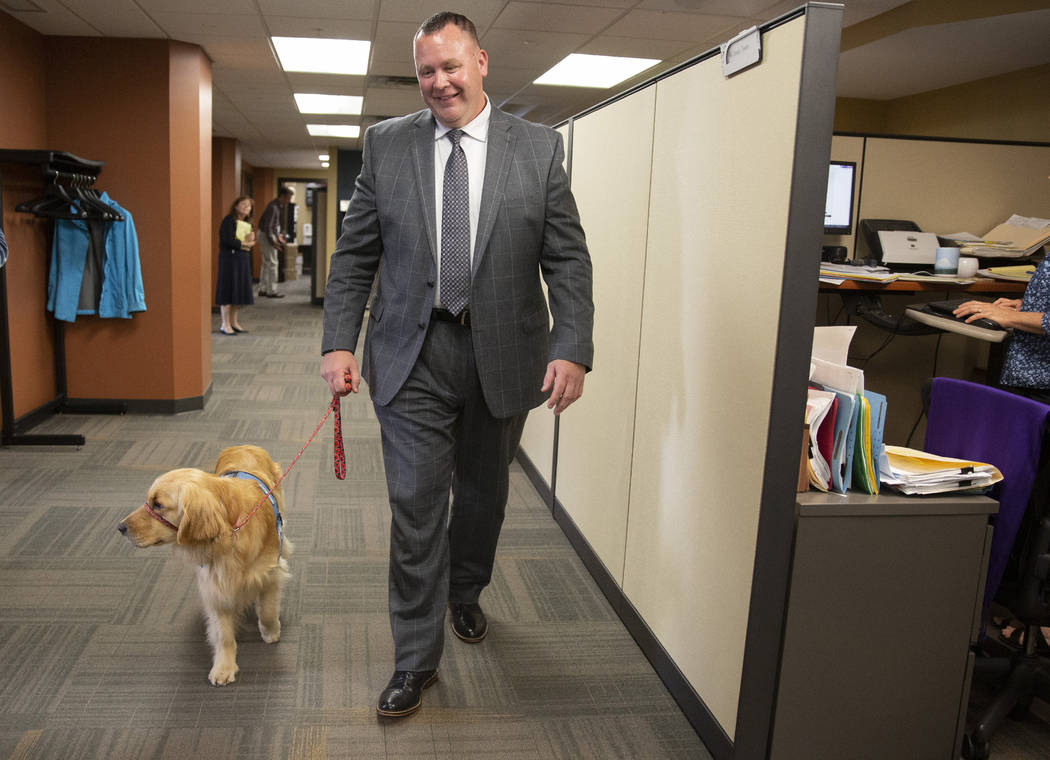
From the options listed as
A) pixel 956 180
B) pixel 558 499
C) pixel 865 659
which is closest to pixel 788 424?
pixel 865 659

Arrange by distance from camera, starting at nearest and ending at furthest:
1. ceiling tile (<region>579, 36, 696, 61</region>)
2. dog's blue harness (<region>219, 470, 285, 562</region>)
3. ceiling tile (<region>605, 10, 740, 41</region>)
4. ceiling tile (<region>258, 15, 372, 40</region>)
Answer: dog's blue harness (<region>219, 470, 285, 562</region>)
ceiling tile (<region>605, 10, 740, 41</region>)
ceiling tile (<region>258, 15, 372, 40</region>)
ceiling tile (<region>579, 36, 696, 61</region>)

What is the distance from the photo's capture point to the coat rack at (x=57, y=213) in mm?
3635

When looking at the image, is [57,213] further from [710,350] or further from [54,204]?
[710,350]

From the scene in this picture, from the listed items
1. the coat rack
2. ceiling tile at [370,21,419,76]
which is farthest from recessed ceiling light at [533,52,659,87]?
the coat rack

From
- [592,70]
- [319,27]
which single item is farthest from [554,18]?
[592,70]

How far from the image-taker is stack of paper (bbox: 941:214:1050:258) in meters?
3.27

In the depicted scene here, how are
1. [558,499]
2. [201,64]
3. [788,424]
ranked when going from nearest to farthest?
[788,424]
[558,499]
[201,64]

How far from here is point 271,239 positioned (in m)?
10.2

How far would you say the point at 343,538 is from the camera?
9.34 feet

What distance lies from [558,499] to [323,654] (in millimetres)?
1184

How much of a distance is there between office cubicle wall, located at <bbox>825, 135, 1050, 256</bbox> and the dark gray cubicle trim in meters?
2.09

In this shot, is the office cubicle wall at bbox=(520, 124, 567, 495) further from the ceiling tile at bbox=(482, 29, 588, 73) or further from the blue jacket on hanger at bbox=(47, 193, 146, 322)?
the blue jacket on hanger at bbox=(47, 193, 146, 322)

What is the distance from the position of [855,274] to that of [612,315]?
1.06m

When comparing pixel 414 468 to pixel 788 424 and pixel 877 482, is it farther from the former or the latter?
pixel 877 482
